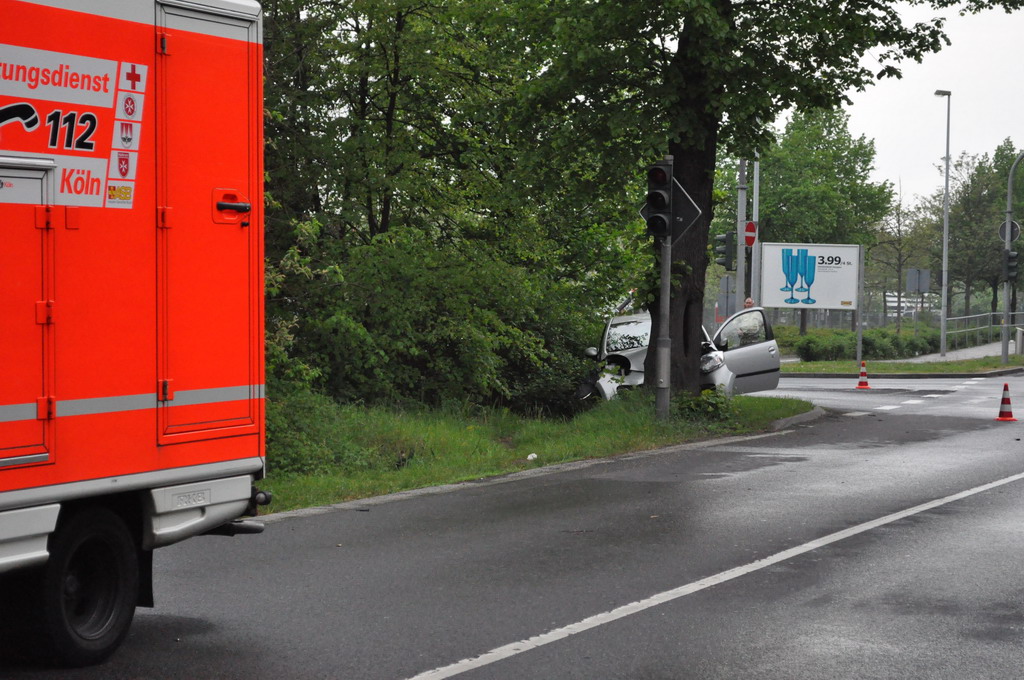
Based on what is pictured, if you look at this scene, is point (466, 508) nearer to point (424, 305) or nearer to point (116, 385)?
point (116, 385)

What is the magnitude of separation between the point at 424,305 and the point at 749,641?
11590 millimetres

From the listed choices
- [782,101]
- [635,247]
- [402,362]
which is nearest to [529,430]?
[402,362]

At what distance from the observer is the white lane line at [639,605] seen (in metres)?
5.58

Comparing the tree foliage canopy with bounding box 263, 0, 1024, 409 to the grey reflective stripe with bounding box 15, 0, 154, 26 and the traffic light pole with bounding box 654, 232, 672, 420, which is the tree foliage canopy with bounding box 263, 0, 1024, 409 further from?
the grey reflective stripe with bounding box 15, 0, 154, 26

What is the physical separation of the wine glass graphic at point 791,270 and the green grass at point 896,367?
257cm

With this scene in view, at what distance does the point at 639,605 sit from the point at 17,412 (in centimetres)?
343

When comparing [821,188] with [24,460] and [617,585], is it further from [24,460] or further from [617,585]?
[24,460]

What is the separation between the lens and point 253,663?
562cm

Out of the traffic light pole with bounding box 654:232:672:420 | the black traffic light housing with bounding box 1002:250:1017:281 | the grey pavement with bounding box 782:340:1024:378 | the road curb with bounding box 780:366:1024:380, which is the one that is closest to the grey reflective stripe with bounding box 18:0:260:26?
the traffic light pole with bounding box 654:232:672:420

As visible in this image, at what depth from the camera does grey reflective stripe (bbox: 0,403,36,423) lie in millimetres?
5086

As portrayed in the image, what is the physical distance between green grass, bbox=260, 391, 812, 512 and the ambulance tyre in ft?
14.9

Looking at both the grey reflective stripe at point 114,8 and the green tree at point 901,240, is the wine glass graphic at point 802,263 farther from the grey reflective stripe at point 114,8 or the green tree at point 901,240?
the grey reflective stripe at point 114,8

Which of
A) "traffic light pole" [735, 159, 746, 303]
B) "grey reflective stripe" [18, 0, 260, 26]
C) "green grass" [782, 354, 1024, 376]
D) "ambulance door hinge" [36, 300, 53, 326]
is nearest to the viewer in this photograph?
"ambulance door hinge" [36, 300, 53, 326]

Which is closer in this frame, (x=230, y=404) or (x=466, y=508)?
(x=230, y=404)
